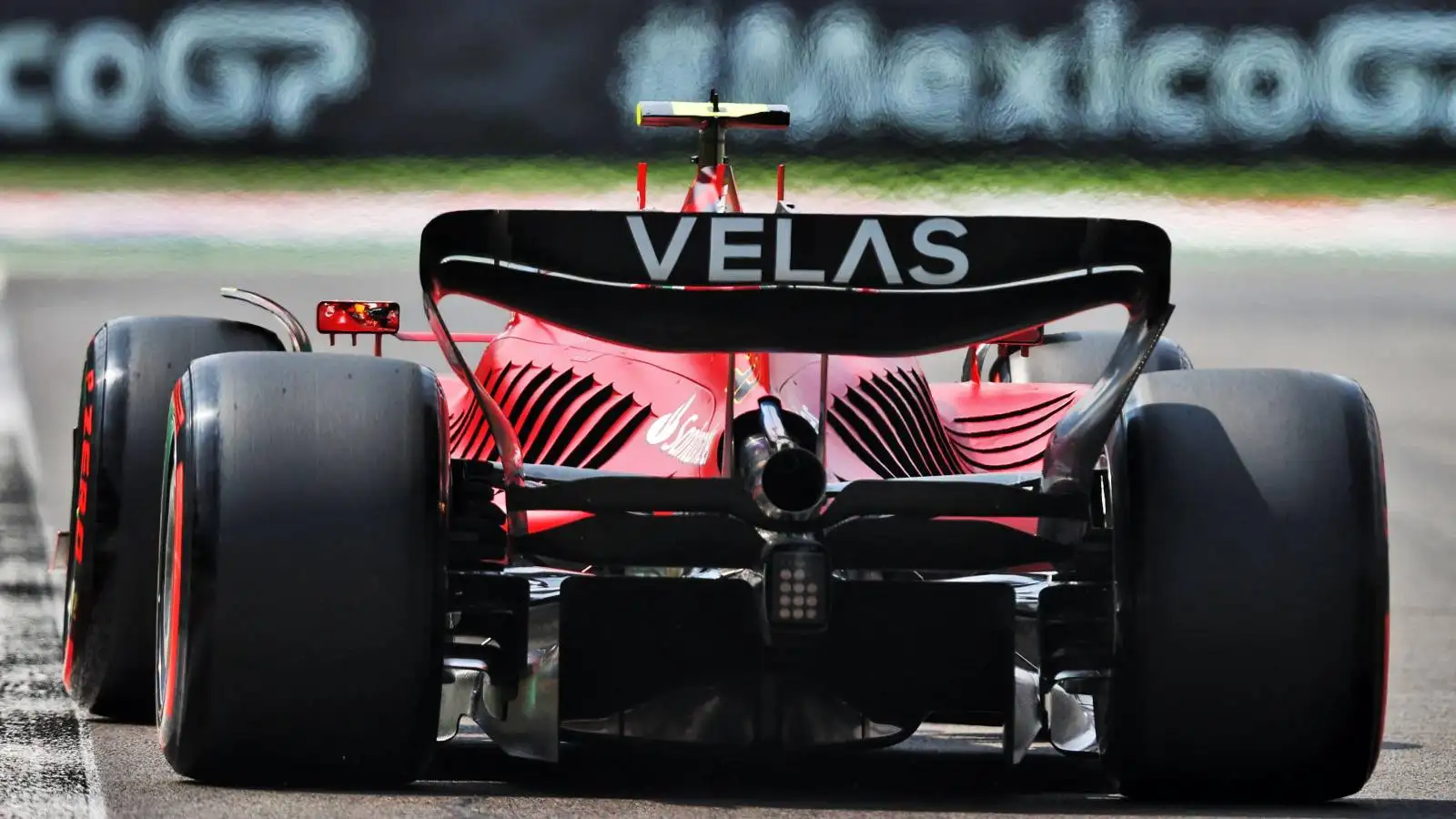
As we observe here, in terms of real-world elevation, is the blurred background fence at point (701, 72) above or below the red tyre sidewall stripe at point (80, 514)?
above

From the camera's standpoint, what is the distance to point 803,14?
21.7m

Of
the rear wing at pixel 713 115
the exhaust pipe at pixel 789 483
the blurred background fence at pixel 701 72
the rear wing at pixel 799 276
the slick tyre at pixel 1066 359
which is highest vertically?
the blurred background fence at pixel 701 72

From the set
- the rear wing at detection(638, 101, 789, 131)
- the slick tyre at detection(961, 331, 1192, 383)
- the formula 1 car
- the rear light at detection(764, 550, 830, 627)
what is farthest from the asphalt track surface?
the rear wing at detection(638, 101, 789, 131)

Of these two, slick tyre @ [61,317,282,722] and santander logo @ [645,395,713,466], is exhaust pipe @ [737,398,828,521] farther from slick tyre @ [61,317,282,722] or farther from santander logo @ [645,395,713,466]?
slick tyre @ [61,317,282,722]

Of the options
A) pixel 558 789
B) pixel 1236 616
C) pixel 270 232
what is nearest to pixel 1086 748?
pixel 1236 616

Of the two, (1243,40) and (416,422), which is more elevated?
(1243,40)

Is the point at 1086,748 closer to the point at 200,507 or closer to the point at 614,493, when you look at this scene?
the point at 614,493

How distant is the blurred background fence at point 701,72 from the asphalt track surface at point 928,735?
191cm

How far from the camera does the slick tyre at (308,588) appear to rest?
503cm

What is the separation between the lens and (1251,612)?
5.18 m

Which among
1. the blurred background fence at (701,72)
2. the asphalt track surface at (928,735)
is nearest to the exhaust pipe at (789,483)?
the asphalt track surface at (928,735)

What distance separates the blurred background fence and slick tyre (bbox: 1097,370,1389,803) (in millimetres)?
14410

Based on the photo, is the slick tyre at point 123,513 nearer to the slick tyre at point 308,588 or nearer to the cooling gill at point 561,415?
the cooling gill at point 561,415

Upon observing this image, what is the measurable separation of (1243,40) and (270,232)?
839 cm
